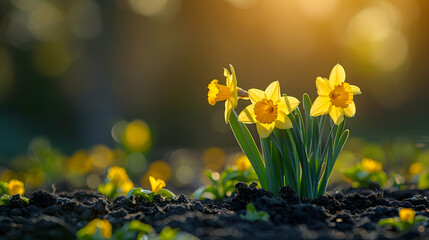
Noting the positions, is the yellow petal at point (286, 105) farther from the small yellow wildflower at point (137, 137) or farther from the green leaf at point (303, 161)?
the small yellow wildflower at point (137, 137)

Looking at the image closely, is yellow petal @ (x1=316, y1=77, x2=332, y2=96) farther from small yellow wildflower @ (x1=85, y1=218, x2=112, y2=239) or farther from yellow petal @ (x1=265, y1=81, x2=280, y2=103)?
small yellow wildflower @ (x1=85, y1=218, x2=112, y2=239)

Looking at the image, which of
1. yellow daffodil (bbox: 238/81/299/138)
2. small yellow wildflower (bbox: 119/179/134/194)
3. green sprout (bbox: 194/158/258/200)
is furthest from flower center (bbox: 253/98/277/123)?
small yellow wildflower (bbox: 119/179/134/194)

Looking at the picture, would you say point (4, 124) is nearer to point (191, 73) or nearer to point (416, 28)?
point (191, 73)

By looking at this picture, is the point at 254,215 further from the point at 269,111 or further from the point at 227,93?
the point at 227,93

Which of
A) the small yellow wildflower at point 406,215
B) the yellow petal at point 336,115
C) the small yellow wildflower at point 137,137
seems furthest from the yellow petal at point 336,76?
the small yellow wildflower at point 137,137

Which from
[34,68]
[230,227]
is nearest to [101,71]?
[34,68]

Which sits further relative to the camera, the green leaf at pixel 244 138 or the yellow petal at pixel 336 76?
the green leaf at pixel 244 138

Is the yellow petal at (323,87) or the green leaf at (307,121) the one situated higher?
the yellow petal at (323,87)

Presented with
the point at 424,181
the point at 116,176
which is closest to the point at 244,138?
the point at 116,176
